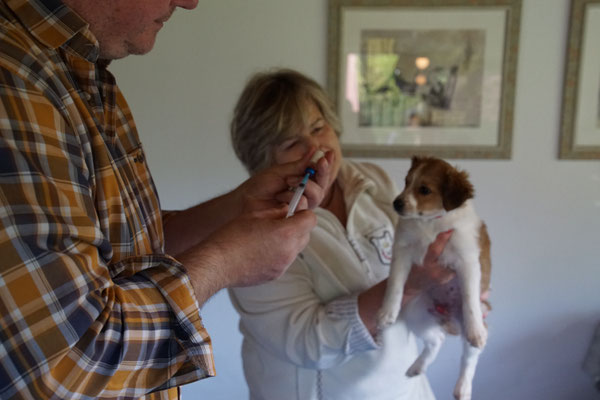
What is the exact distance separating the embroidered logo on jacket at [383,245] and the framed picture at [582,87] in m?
1.15

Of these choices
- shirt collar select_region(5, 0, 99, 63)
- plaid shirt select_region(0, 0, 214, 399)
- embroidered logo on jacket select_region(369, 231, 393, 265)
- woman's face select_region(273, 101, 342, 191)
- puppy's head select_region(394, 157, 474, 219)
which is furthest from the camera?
embroidered logo on jacket select_region(369, 231, 393, 265)

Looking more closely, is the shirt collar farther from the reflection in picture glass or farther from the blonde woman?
the reflection in picture glass

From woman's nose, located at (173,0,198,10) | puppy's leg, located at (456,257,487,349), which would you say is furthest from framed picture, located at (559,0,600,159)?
woman's nose, located at (173,0,198,10)

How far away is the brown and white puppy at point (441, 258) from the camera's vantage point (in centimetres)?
113

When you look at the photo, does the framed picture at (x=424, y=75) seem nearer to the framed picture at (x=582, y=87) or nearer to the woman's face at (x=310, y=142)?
the framed picture at (x=582, y=87)

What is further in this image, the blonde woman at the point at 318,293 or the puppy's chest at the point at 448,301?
the puppy's chest at the point at 448,301

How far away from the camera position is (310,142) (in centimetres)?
123

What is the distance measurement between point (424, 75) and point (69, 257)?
1.86m

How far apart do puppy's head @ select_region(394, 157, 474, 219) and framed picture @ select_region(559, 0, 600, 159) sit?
1191 mm

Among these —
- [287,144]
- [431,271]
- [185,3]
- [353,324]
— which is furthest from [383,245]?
[185,3]

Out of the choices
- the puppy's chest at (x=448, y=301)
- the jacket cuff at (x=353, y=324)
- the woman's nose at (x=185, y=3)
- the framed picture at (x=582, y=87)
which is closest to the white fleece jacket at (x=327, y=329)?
the jacket cuff at (x=353, y=324)

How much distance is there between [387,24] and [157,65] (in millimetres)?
1042

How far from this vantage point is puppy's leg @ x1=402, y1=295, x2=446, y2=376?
1261 mm

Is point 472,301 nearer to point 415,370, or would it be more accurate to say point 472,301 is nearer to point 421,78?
point 415,370
